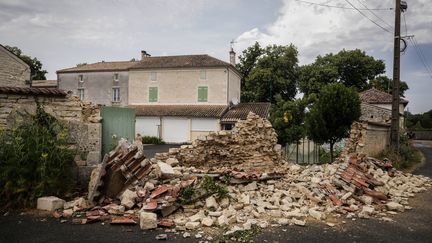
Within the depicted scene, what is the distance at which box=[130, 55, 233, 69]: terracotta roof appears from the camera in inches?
1161

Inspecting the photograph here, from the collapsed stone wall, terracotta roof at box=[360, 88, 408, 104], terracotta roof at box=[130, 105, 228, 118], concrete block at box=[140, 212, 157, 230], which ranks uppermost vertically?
terracotta roof at box=[360, 88, 408, 104]

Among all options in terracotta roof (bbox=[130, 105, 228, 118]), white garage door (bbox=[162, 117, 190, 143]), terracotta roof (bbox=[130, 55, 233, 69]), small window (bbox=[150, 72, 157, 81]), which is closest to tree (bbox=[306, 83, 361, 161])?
terracotta roof (bbox=[130, 105, 228, 118])

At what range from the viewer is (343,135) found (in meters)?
14.4

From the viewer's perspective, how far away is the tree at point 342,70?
35.8 m

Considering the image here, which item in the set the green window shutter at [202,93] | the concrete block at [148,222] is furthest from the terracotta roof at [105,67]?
the concrete block at [148,222]

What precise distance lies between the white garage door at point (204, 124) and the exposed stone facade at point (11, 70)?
1336 cm

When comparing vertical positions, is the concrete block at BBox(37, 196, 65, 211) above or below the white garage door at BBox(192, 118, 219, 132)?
below

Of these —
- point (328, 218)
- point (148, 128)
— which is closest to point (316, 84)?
point (148, 128)

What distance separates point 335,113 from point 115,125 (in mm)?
9673

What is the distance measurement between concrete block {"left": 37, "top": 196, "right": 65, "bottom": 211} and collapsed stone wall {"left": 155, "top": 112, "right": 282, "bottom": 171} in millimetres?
4839

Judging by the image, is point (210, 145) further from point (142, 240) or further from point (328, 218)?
point (142, 240)

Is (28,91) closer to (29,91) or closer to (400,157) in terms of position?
(29,91)

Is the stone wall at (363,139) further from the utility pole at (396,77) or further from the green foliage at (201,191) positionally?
the green foliage at (201,191)

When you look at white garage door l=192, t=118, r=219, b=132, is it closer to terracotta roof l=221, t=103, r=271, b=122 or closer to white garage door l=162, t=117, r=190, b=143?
white garage door l=162, t=117, r=190, b=143
